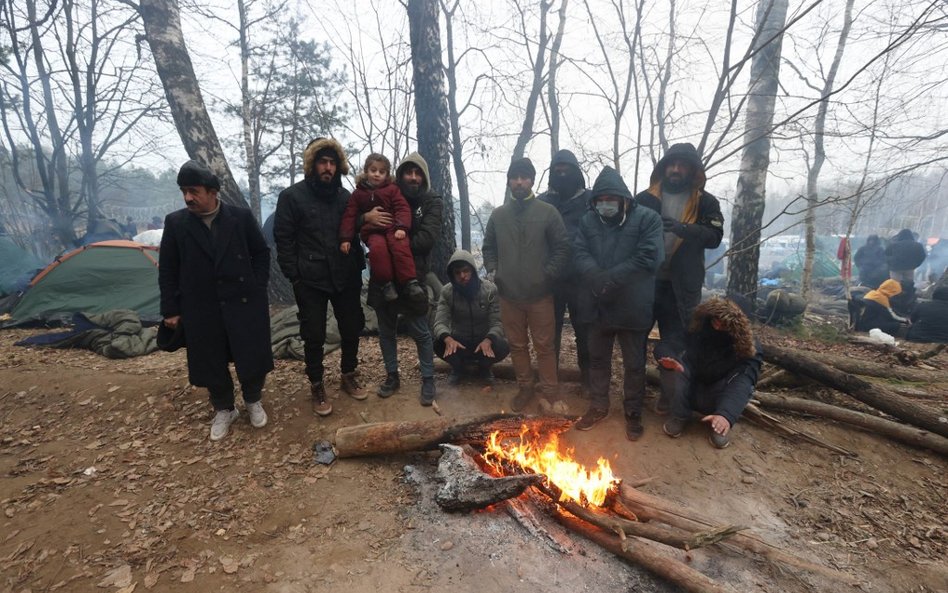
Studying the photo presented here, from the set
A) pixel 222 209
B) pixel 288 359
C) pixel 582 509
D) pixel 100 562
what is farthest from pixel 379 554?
pixel 288 359

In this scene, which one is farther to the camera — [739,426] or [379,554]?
[739,426]

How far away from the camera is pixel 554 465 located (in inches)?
127

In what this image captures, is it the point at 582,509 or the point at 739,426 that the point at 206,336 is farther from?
the point at 739,426

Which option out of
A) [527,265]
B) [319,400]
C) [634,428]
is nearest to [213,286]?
[319,400]

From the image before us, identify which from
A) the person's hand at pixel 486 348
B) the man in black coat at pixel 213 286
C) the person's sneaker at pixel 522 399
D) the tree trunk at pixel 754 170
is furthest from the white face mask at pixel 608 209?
the tree trunk at pixel 754 170

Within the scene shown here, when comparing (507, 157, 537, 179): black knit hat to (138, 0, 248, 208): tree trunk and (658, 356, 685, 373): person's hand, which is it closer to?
(658, 356, 685, 373): person's hand

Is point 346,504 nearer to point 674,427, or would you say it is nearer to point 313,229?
point 313,229

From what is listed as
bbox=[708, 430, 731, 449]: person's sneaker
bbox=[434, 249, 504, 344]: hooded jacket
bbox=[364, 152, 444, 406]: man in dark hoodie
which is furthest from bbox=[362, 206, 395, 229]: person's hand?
bbox=[708, 430, 731, 449]: person's sneaker

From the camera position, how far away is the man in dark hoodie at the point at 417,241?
3885 mm

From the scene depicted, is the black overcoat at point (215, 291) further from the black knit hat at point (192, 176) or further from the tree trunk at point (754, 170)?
the tree trunk at point (754, 170)

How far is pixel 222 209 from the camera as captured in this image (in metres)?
3.53

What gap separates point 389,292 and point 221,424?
195 cm

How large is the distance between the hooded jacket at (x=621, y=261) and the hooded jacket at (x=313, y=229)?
2.31m

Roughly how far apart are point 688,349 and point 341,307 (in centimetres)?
339
